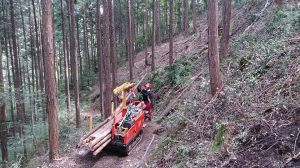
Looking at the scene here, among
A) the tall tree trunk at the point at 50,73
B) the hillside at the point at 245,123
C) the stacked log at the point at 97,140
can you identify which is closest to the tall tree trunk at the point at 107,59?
the hillside at the point at 245,123

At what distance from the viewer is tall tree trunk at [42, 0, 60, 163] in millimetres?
7500

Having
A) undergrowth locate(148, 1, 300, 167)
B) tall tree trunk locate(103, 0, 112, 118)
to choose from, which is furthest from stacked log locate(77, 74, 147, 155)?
tall tree trunk locate(103, 0, 112, 118)

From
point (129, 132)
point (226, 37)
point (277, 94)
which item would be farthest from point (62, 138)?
point (277, 94)

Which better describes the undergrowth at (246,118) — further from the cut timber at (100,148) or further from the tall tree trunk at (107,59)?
the tall tree trunk at (107,59)

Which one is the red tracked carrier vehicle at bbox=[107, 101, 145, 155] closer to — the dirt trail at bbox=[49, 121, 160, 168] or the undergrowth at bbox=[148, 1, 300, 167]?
the dirt trail at bbox=[49, 121, 160, 168]

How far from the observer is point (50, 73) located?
774 cm

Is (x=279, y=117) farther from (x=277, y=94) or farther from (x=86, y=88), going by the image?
(x=86, y=88)

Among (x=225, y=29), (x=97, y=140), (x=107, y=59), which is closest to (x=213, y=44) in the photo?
(x=225, y=29)

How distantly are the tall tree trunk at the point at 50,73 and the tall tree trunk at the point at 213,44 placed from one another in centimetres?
570

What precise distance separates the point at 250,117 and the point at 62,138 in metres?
13.3

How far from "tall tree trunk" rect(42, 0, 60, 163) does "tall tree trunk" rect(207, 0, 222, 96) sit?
5696mm

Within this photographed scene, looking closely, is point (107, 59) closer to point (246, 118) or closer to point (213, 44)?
point (213, 44)

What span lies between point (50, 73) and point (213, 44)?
19.6ft

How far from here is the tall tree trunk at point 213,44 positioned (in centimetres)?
666
